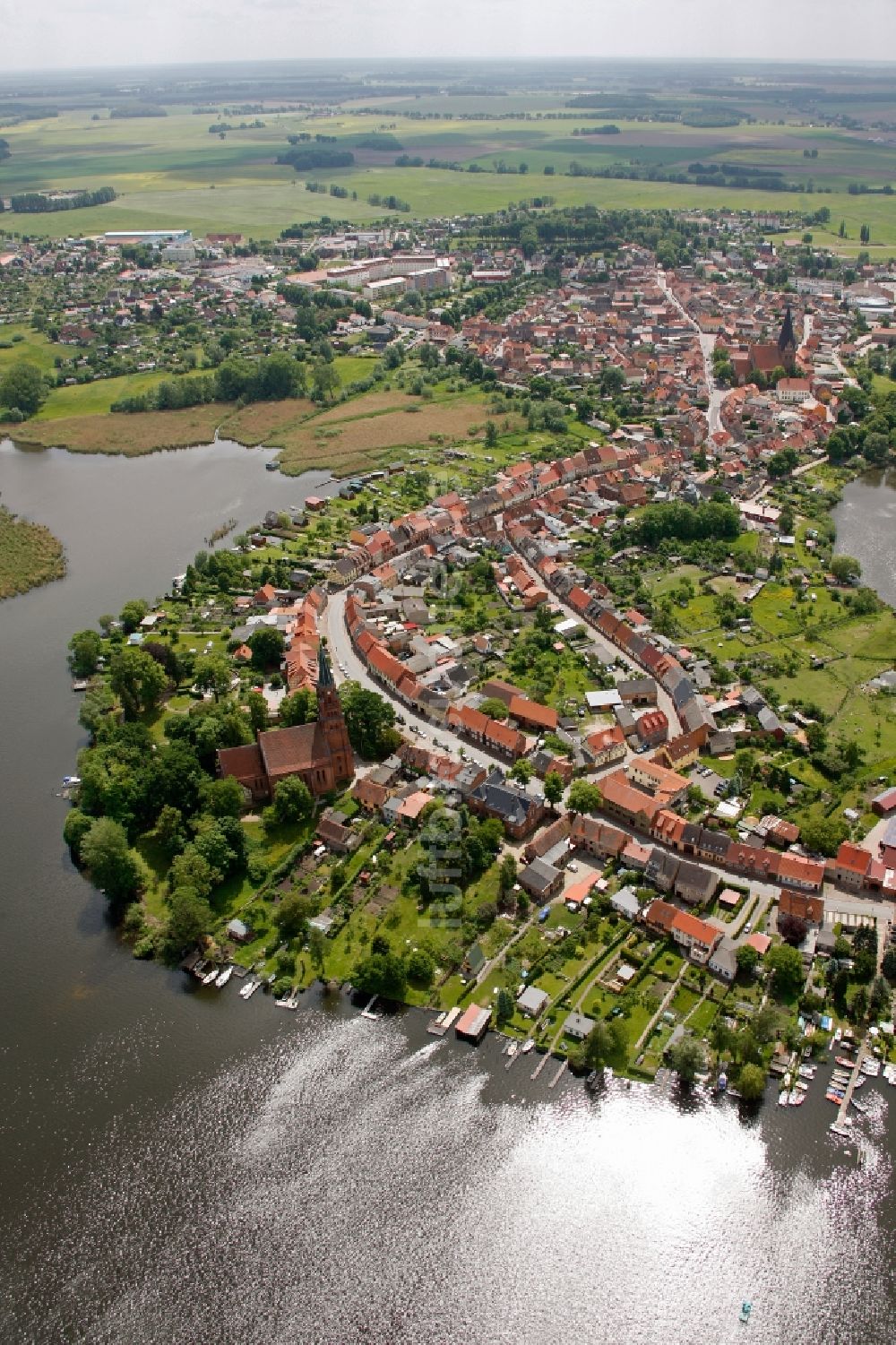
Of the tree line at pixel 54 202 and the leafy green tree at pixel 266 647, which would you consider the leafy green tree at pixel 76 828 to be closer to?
the leafy green tree at pixel 266 647

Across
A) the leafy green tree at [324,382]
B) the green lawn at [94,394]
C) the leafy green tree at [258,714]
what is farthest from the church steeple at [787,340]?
the leafy green tree at [258,714]

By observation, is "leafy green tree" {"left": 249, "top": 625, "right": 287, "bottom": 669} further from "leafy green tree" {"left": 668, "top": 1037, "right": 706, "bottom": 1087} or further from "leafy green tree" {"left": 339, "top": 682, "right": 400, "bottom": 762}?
"leafy green tree" {"left": 668, "top": 1037, "right": 706, "bottom": 1087}

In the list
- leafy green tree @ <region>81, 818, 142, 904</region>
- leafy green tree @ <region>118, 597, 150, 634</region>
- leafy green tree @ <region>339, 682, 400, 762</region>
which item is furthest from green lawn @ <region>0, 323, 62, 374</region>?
leafy green tree @ <region>81, 818, 142, 904</region>

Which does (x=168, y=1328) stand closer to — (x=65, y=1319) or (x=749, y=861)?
(x=65, y=1319)

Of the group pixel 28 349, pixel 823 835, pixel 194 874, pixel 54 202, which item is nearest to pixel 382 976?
pixel 194 874

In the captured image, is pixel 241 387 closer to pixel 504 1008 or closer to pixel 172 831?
pixel 172 831
